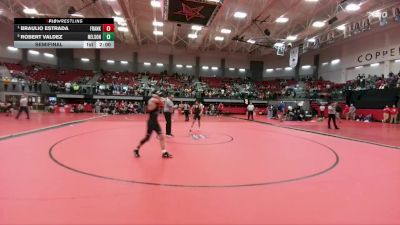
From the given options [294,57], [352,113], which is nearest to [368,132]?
[352,113]

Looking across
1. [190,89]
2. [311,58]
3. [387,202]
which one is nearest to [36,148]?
[387,202]

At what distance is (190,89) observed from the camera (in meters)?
40.6

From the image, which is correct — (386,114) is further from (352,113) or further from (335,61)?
(335,61)

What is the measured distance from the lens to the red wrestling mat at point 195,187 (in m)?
3.47

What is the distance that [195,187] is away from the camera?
4.62 m

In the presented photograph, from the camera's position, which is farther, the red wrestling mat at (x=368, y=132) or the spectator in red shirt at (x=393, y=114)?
the spectator in red shirt at (x=393, y=114)

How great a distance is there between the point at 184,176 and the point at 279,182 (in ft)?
5.55

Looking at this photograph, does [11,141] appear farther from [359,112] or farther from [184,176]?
[359,112]

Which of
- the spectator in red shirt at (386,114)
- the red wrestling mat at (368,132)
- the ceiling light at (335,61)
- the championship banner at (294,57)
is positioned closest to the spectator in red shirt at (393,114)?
the spectator in red shirt at (386,114)

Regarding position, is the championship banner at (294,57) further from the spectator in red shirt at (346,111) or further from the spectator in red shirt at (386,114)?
the spectator in red shirt at (386,114)

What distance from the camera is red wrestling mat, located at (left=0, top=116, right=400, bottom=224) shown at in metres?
3.47

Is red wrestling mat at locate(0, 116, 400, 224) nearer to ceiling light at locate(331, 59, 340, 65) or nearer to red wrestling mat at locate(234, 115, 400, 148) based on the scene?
red wrestling mat at locate(234, 115, 400, 148)

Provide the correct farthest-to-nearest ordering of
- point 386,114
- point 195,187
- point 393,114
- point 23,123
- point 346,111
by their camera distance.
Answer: point 346,111
point 386,114
point 393,114
point 23,123
point 195,187
